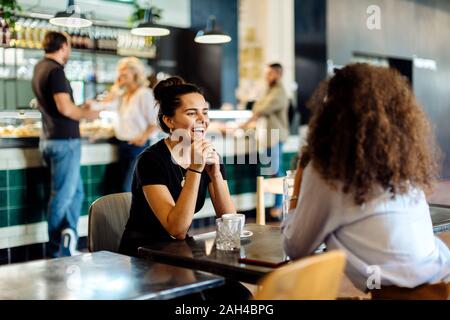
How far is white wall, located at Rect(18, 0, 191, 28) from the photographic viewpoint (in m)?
7.59

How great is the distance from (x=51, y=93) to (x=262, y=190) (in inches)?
74.7

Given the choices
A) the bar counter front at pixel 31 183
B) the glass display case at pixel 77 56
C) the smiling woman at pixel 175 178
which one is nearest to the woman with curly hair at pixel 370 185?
the smiling woman at pixel 175 178

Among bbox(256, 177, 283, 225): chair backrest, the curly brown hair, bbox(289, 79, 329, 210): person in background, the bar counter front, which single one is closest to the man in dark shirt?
the bar counter front

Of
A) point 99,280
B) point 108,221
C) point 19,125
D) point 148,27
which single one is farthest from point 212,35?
point 99,280

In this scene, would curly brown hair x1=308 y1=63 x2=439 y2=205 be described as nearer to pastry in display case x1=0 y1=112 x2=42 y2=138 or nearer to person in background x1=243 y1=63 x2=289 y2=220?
pastry in display case x1=0 y1=112 x2=42 y2=138

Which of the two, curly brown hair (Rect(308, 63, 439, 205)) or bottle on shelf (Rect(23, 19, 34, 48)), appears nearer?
curly brown hair (Rect(308, 63, 439, 205))

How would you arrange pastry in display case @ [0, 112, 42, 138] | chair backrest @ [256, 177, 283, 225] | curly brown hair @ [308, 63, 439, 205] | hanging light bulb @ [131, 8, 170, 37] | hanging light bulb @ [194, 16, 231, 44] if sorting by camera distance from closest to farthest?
curly brown hair @ [308, 63, 439, 205] → chair backrest @ [256, 177, 283, 225] → pastry in display case @ [0, 112, 42, 138] → hanging light bulb @ [131, 8, 170, 37] → hanging light bulb @ [194, 16, 231, 44]

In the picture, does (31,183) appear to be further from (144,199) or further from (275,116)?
(275,116)

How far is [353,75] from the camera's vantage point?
168 cm

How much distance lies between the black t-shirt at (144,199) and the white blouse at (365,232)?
0.71 m

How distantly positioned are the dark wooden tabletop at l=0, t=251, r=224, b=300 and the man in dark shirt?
9.32ft
